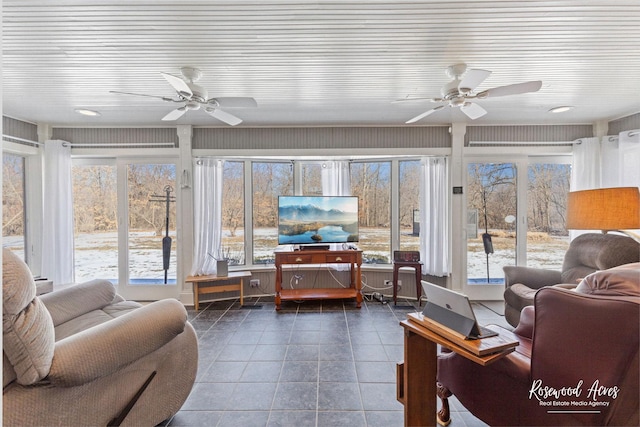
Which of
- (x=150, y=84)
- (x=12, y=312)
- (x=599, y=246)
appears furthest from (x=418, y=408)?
(x=150, y=84)

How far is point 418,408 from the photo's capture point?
145cm

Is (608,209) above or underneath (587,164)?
underneath

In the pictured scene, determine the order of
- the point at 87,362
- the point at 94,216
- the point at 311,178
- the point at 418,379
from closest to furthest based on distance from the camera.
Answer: the point at 87,362, the point at 418,379, the point at 94,216, the point at 311,178

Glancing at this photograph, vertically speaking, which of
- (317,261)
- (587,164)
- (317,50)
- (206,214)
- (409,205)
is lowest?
(317,261)

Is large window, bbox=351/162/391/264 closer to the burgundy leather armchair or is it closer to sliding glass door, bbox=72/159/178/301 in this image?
sliding glass door, bbox=72/159/178/301

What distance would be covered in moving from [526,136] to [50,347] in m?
4.80

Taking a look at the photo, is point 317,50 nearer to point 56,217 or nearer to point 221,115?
point 221,115

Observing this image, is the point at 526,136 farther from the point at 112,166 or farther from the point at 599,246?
the point at 112,166

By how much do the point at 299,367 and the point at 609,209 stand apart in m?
2.58

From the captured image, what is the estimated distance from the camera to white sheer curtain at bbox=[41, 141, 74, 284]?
3.50 meters

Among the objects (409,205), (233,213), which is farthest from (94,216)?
(409,205)

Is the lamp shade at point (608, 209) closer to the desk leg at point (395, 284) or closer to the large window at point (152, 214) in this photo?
the desk leg at point (395, 284)

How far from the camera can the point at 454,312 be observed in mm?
1311

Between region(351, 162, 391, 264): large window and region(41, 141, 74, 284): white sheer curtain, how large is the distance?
368cm
